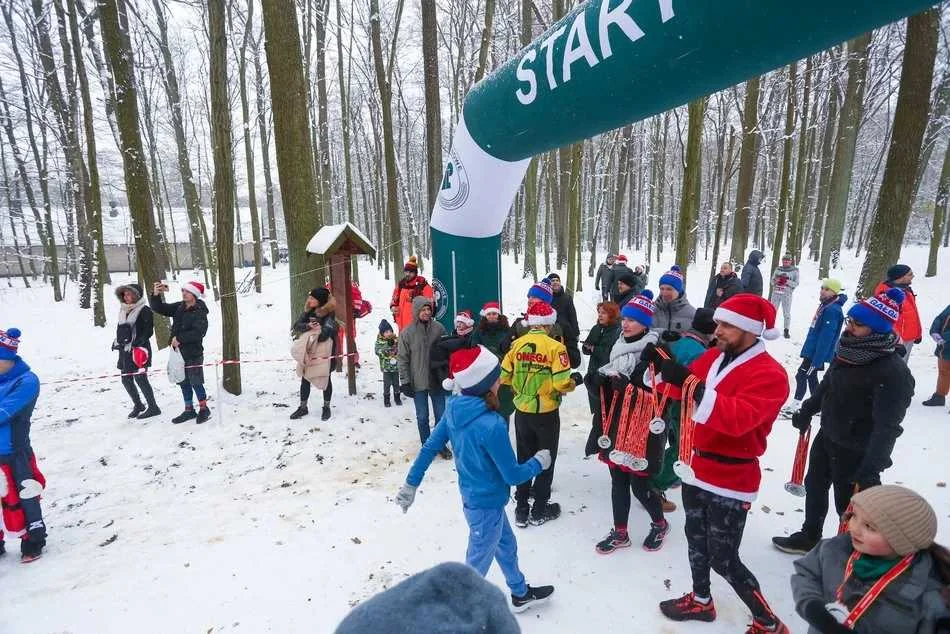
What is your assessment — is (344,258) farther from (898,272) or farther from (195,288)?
(898,272)

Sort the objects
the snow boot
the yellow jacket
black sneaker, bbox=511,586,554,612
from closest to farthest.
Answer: black sneaker, bbox=511,586,554,612, the yellow jacket, the snow boot

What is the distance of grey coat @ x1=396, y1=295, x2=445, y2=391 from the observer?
521cm

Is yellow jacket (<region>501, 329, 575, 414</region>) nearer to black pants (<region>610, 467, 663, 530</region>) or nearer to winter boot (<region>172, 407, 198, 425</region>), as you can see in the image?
black pants (<region>610, 467, 663, 530</region>)

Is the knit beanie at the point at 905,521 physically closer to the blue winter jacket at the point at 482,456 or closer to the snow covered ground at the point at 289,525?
the blue winter jacket at the point at 482,456

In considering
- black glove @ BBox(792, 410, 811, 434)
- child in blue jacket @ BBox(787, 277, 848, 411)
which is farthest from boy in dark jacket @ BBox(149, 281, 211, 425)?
child in blue jacket @ BBox(787, 277, 848, 411)

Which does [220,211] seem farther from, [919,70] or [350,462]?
[919,70]

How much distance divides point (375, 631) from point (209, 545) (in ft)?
12.9

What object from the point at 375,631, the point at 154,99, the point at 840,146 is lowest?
the point at 375,631

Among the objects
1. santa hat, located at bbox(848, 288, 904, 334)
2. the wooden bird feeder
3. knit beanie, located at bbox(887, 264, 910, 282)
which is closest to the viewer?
santa hat, located at bbox(848, 288, 904, 334)

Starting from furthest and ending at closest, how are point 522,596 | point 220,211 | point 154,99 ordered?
point 154,99
point 220,211
point 522,596

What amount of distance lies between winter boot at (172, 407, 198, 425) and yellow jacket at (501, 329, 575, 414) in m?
4.82

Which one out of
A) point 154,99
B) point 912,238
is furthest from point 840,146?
point 154,99

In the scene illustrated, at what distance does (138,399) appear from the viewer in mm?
6316

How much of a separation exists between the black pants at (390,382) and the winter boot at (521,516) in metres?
3.10
